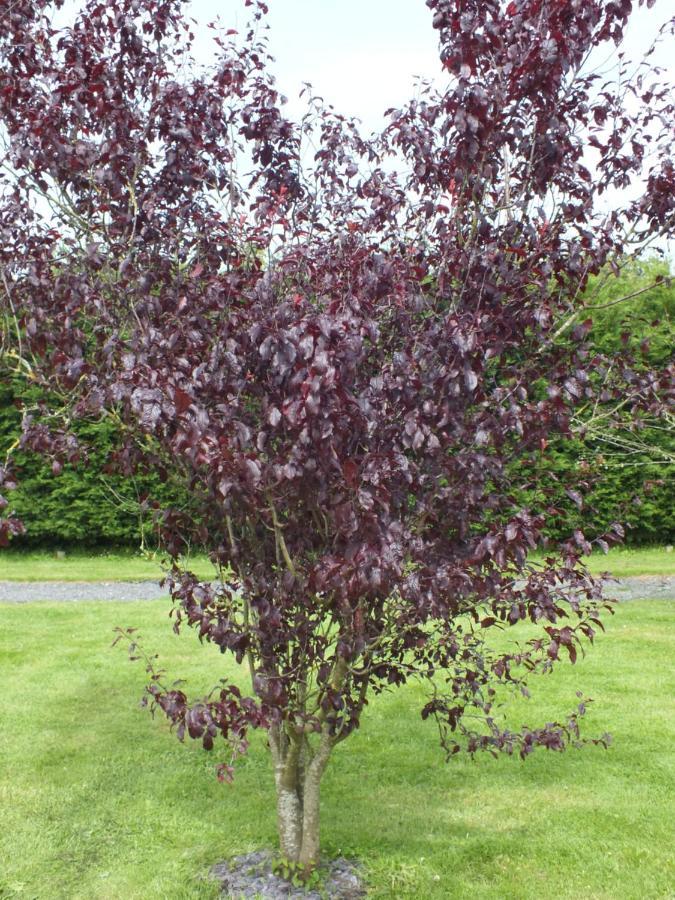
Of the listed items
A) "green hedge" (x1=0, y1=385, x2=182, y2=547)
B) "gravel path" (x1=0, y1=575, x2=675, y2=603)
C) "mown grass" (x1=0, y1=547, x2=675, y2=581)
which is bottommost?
"gravel path" (x1=0, y1=575, x2=675, y2=603)

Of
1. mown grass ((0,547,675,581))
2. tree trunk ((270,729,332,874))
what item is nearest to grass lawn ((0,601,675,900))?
tree trunk ((270,729,332,874))

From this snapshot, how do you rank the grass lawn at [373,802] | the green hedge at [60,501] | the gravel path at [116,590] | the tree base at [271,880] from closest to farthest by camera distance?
the tree base at [271,880]
the grass lawn at [373,802]
the gravel path at [116,590]
the green hedge at [60,501]

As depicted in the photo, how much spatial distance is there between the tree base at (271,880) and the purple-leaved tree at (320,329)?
154 millimetres

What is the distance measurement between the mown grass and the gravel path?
19 cm

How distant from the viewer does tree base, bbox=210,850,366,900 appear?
3742 mm

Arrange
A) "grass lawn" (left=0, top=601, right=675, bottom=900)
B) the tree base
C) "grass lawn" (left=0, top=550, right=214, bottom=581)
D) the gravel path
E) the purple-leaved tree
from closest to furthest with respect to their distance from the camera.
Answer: the purple-leaved tree
the tree base
"grass lawn" (left=0, top=601, right=675, bottom=900)
the gravel path
"grass lawn" (left=0, top=550, right=214, bottom=581)

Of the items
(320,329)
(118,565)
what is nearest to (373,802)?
(320,329)

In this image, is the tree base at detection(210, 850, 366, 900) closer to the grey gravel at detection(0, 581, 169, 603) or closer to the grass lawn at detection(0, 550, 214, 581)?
the grey gravel at detection(0, 581, 169, 603)

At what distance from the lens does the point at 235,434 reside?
3.06 meters

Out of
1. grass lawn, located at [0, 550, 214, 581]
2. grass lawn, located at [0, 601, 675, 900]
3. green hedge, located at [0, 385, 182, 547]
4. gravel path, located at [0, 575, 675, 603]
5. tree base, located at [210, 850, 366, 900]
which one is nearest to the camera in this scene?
tree base, located at [210, 850, 366, 900]

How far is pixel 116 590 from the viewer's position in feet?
35.2

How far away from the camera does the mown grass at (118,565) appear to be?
37.5ft

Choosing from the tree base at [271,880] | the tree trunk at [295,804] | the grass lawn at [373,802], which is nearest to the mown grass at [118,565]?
the grass lawn at [373,802]

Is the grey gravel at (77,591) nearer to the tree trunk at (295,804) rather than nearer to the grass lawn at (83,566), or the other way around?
the grass lawn at (83,566)
